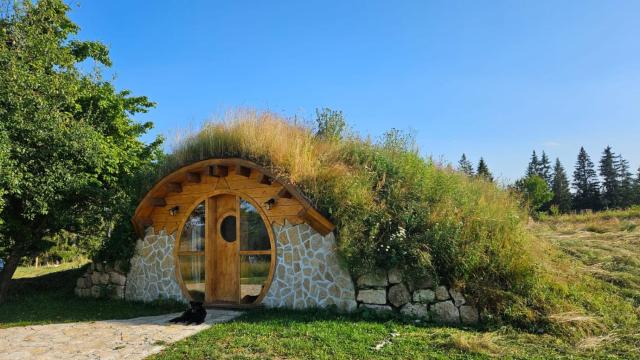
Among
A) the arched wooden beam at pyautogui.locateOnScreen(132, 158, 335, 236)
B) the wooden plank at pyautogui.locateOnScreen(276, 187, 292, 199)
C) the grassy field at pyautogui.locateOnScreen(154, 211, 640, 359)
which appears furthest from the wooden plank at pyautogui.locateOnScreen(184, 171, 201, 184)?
the grassy field at pyautogui.locateOnScreen(154, 211, 640, 359)

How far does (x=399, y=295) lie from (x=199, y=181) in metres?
5.12

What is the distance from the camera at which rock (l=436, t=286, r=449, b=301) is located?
7.23 meters

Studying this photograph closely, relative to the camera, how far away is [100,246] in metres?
11.0

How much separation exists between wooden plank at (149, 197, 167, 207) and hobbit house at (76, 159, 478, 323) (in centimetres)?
3

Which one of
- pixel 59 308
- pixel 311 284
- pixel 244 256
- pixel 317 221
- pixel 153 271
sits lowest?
pixel 59 308

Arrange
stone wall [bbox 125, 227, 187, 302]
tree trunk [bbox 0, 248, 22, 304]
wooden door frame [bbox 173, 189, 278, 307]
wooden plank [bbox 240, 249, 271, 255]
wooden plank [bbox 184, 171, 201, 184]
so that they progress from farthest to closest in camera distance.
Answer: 1. tree trunk [bbox 0, 248, 22, 304]
2. stone wall [bbox 125, 227, 187, 302]
3. wooden plank [bbox 184, 171, 201, 184]
4. wooden plank [bbox 240, 249, 271, 255]
5. wooden door frame [bbox 173, 189, 278, 307]

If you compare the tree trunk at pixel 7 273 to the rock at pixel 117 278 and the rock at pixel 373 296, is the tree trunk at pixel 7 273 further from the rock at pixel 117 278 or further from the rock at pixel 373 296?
the rock at pixel 373 296

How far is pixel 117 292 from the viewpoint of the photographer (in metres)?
10.5

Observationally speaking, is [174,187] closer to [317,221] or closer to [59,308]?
[59,308]

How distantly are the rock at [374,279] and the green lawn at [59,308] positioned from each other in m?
4.19

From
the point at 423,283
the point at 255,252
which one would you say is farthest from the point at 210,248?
the point at 423,283

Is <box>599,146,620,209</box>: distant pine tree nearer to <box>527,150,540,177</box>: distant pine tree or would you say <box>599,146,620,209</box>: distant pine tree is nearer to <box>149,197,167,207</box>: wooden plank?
<box>527,150,540,177</box>: distant pine tree

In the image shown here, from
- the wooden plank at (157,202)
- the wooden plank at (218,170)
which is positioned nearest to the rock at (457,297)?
the wooden plank at (218,170)

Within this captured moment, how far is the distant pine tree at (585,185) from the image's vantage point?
46.9m
